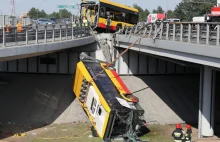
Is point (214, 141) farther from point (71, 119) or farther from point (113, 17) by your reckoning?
point (113, 17)

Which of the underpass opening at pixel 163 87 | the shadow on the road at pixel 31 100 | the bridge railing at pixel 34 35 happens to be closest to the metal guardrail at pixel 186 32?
the underpass opening at pixel 163 87

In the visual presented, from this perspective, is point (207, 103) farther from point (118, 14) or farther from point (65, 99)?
point (118, 14)

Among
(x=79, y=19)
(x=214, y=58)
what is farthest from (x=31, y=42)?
(x=79, y=19)

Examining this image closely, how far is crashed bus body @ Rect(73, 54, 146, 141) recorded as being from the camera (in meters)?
17.6

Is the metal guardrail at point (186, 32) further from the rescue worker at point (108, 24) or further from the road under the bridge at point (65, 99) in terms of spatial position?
the rescue worker at point (108, 24)

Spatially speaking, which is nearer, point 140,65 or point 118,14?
point 140,65

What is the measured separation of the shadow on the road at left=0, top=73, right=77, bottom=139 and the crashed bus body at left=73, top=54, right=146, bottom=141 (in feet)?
9.78

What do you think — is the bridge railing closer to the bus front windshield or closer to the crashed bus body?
the crashed bus body

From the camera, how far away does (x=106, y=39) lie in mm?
30672

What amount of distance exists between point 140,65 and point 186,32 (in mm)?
12110

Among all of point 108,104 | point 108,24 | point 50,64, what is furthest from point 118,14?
point 108,104

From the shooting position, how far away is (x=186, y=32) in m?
19.0

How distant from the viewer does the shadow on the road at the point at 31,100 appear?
22578 mm

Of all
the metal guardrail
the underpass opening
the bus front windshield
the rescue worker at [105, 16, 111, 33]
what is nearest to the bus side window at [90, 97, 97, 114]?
the metal guardrail
